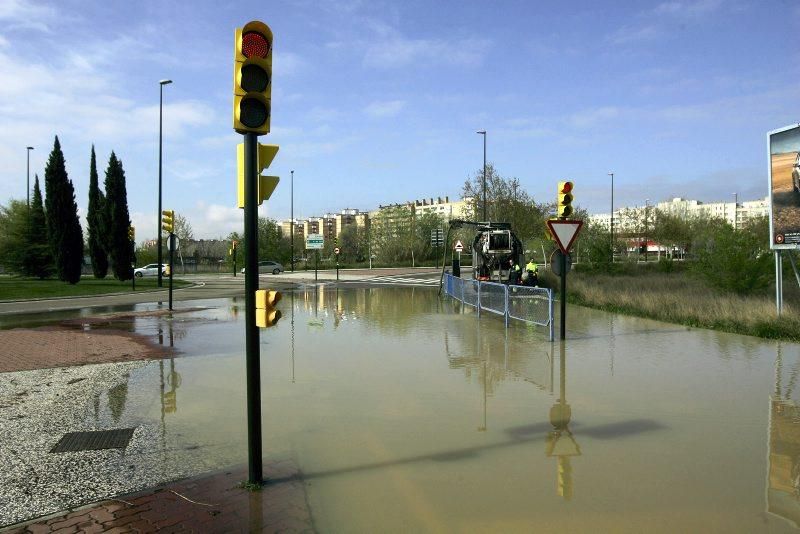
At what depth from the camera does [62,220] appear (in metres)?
34.0

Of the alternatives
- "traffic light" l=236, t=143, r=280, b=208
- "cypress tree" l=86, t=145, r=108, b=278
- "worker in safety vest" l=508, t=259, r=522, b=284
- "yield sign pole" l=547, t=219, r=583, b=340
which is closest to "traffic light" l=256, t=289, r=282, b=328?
"traffic light" l=236, t=143, r=280, b=208

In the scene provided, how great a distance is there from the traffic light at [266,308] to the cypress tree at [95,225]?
37370 millimetres

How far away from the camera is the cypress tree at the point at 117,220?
3656 centimetres

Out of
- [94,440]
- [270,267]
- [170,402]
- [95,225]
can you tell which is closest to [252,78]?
[94,440]

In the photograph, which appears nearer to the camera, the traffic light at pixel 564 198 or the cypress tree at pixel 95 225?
the traffic light at pixel 564 198

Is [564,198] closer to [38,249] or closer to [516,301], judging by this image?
[516,301]

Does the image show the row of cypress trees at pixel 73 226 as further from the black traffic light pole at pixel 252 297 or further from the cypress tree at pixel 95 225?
the black traffic light pole at pixel 252 297

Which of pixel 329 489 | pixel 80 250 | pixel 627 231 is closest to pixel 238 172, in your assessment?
pixel 329 489

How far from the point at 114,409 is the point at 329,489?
3711 millimetres

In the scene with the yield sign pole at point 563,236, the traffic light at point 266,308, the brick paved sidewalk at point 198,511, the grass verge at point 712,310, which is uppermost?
the yield sign pole at point 563,236

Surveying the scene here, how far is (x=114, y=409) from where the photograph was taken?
6.95 m

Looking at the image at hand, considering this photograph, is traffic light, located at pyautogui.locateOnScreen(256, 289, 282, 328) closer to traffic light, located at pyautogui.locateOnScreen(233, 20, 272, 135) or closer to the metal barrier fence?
traffic light, located at pyautogui.locateOnScreen(233, 20, 272, 135)

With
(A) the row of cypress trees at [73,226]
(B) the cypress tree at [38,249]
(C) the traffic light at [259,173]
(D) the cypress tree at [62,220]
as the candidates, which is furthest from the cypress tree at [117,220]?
(C) the traffic light at [259,173]

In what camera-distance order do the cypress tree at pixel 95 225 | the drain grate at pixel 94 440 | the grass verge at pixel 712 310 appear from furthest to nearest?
the cypress tree at pixel 95 225, the grass verge at pixel 712 310, the drain grate at pixel 94 440
